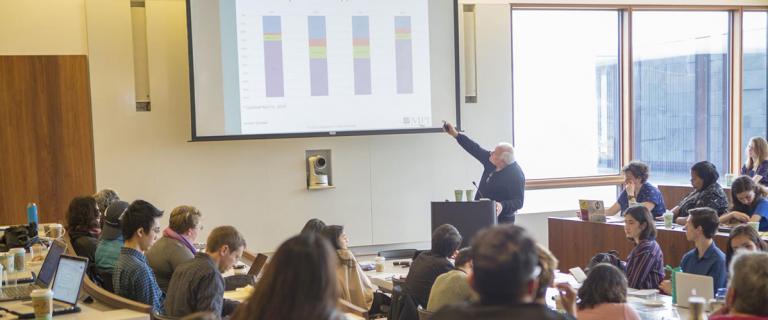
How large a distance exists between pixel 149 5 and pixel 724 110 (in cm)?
662

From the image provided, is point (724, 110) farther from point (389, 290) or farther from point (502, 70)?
point (389, 290)

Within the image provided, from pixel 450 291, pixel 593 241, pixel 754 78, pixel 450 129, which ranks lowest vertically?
pixel 593 241

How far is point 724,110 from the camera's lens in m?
10.1

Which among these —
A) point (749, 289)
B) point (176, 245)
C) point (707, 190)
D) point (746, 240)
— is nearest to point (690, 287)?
point (746, 240)

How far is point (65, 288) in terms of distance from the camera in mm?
4203

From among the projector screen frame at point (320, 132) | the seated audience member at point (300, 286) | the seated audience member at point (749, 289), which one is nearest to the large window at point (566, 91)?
the projector screen frame at point (320, 132)

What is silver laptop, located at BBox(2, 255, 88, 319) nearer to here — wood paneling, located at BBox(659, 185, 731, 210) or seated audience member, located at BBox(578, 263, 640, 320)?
seated audience member, located at BBox(578, 263, 640, 320)

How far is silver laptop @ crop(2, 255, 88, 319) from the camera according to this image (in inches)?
161

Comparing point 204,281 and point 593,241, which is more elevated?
point 204,281

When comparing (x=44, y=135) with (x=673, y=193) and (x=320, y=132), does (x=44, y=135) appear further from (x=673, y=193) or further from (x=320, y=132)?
(x=673, y=193)

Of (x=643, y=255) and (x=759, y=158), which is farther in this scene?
(x=759, y=158)

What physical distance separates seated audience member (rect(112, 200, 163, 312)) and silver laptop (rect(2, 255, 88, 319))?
260 millimetres

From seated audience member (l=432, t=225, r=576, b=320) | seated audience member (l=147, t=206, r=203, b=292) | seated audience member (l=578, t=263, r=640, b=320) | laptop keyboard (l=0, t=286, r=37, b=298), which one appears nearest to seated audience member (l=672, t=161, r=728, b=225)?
seated audience member (l=578, t=263, r=640, b=320)

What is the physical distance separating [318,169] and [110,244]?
10.9ft
